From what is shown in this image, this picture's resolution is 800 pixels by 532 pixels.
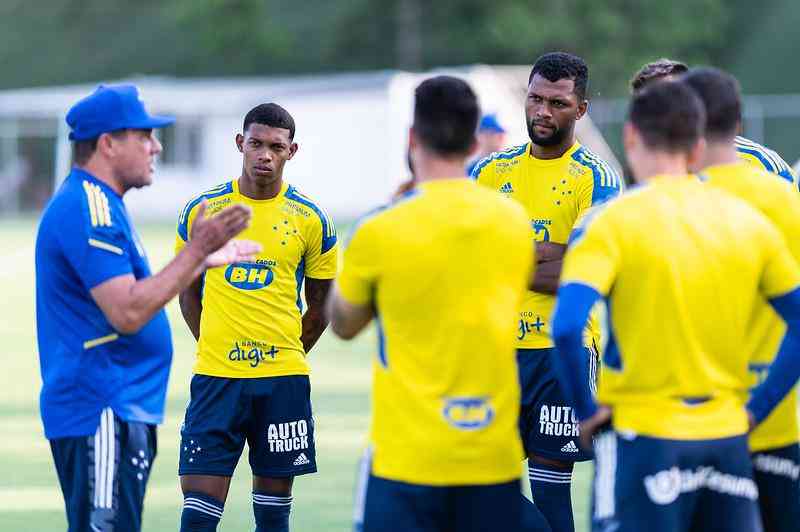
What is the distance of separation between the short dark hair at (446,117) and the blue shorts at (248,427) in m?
2.46

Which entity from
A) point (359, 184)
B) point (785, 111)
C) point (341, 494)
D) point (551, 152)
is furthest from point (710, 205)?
point (785, 111)

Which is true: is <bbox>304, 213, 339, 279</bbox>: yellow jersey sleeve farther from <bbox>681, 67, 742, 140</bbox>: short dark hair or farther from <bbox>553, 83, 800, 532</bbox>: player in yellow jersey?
<bbox>553, 83, 800, 532</bbox>: player in yellow jersey

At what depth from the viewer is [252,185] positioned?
7160mm

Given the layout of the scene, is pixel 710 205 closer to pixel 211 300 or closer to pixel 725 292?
pixel 725 292

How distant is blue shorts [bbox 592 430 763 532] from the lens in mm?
4535

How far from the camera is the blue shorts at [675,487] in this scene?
4.54 metres

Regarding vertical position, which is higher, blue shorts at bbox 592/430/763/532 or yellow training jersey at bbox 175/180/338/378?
yellow training jersey at bbox 175/180/338/378

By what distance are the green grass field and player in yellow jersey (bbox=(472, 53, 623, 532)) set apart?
975 millimetres

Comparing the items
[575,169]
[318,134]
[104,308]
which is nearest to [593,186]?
[575,169]

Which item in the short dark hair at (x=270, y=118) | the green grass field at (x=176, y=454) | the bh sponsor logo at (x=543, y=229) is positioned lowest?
the green grass field at (x=176, y=454)

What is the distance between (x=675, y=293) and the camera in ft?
14.8

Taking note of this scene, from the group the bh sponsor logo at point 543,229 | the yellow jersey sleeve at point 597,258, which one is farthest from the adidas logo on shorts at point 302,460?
the yellow jersey sleeve at point 597,258

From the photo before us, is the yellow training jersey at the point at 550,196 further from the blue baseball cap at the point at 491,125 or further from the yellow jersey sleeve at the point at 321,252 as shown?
the blue baseball cap at the point at 491,125

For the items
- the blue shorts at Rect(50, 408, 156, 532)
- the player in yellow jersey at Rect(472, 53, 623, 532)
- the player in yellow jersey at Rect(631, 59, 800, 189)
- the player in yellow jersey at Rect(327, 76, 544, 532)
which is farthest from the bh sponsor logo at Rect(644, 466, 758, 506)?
the player in yellow jersey at Rect(472, 53, 623, 532)
